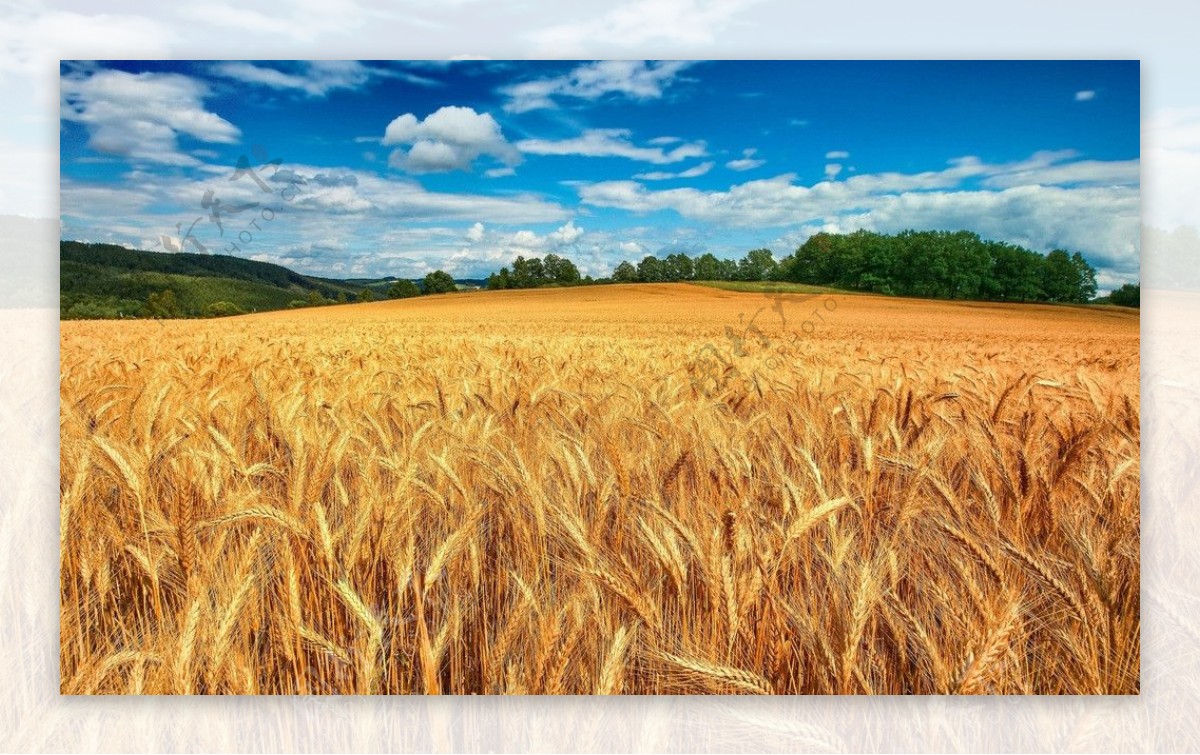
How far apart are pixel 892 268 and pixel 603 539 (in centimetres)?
288

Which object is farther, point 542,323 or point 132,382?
point 542,323

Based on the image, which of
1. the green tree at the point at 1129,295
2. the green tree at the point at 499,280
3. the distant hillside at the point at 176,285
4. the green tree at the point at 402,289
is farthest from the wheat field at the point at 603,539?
the green tree at the point at 499,280

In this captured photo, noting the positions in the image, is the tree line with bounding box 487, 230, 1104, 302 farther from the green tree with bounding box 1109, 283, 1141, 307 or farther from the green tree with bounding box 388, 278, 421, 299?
the green tree with bounding box 388, 278, 421, 299

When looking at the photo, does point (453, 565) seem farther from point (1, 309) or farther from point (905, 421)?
point (1, 309)

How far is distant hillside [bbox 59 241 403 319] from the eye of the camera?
2.96 metres

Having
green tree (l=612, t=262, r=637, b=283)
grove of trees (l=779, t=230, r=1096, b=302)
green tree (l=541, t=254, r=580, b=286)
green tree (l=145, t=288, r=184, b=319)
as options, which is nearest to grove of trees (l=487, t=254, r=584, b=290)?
green tree (l=541, t=254, r=580, b=286)

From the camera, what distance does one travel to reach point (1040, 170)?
10.0 feet

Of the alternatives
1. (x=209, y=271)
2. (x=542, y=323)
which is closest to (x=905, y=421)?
(x=209, y=271)

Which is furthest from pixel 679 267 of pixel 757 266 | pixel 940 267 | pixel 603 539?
pixel 603 539

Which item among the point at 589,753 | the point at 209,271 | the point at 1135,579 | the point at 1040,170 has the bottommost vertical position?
the point at 589,753

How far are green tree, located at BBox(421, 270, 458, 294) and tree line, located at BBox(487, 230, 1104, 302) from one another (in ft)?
0.84

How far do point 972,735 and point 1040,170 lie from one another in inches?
87.5

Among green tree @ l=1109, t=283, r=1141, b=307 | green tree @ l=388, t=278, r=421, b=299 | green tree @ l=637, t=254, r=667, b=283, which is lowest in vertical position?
green tree @ l=1109, t=283, r=1141, b=307

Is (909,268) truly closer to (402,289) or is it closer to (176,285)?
(402,289)
